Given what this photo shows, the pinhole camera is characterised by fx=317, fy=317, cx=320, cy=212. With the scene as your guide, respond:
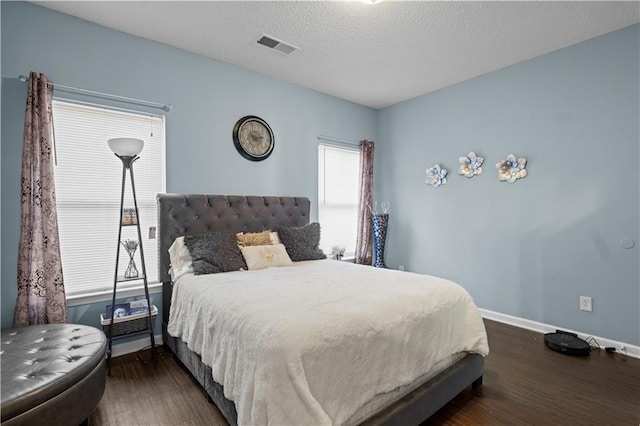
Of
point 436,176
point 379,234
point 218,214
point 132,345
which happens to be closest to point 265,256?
point 218,214

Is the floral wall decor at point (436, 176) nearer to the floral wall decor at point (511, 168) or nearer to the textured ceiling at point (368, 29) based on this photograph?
the floral wall decor at point (511, 168)

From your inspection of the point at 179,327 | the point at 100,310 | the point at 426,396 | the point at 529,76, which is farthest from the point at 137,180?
the point at 529,76

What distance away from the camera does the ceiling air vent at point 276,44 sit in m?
2.92

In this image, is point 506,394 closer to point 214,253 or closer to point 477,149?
point 214,253

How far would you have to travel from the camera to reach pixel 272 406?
1259 mm

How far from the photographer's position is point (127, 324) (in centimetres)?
260

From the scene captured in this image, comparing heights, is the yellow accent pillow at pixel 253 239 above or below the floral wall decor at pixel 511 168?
below

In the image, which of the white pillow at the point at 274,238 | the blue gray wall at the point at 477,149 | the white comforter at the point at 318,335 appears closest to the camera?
the white comforter at the point at 318,335

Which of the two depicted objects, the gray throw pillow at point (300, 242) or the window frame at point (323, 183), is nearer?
the gray throw pillow at point (300, 242)

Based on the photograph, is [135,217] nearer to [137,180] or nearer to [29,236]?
[137,180]

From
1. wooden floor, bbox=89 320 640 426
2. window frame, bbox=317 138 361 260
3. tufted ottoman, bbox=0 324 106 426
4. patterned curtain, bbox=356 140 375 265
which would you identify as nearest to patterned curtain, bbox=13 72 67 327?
tufted ottoman, bbox=0 324 106 426

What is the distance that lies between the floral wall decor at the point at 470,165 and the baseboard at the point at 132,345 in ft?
12.5

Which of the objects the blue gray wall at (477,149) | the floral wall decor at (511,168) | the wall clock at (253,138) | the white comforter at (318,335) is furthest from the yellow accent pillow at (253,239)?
the floral wall decor at (511,168)

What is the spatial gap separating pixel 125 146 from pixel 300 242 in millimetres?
1792
